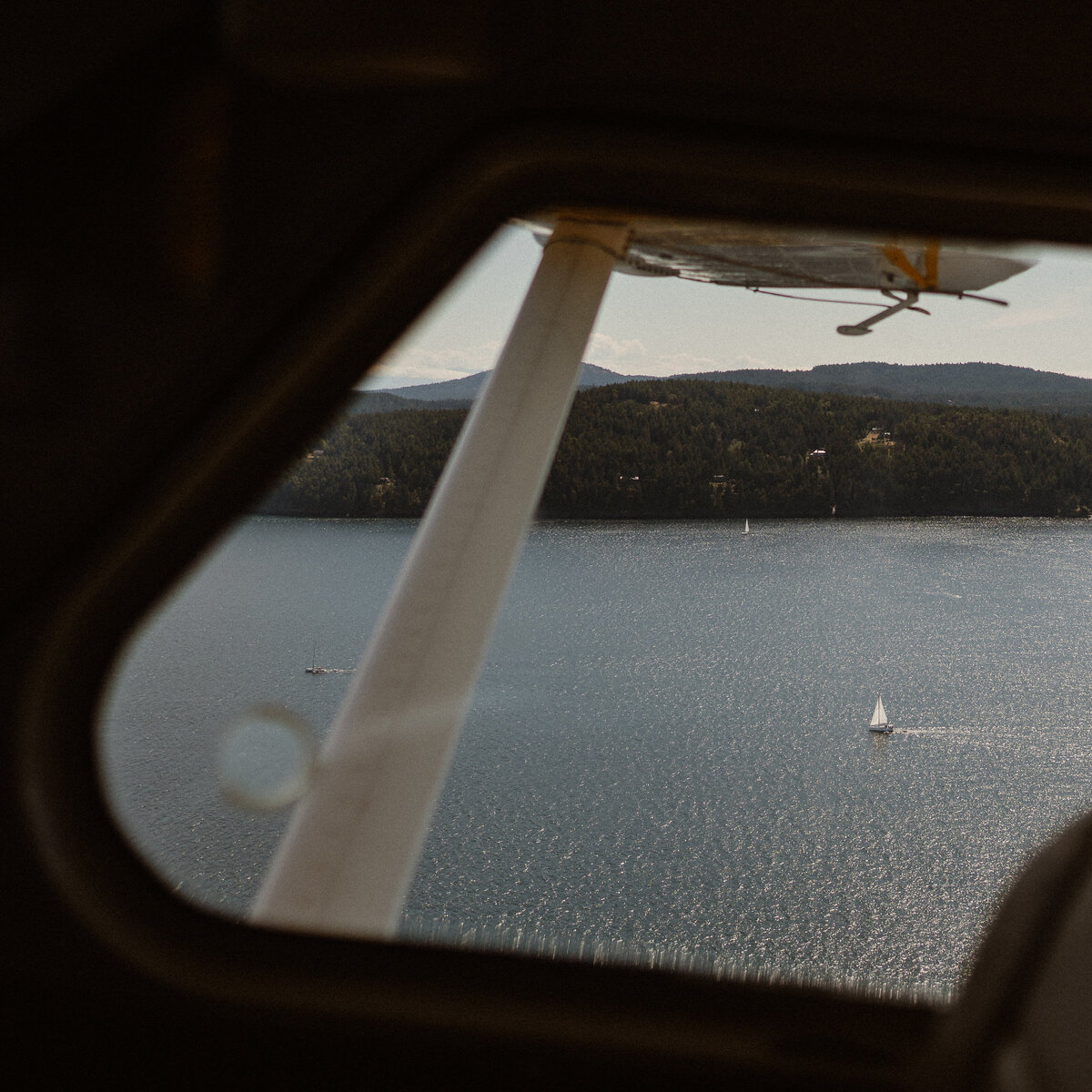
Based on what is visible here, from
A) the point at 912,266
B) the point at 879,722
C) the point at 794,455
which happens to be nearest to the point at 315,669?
the point at 794,455

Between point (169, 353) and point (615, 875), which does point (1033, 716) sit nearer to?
point (615, 875)

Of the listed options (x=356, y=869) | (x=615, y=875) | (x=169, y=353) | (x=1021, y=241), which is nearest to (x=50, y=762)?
(x=169, y=353)

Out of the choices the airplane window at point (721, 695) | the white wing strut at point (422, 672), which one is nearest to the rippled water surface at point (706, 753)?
the airplane window at point (721, 695)

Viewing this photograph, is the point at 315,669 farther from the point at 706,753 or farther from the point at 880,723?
the point at 880,723

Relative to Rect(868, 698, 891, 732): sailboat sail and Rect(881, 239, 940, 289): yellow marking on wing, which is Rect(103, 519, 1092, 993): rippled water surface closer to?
Rect(868, 698, 891, 732): sailboat sail

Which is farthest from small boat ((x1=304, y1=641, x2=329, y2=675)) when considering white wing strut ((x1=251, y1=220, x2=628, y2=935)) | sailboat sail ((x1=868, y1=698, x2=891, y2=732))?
white wing strut ((x1=251, y1=220, x2=628, y2=935))

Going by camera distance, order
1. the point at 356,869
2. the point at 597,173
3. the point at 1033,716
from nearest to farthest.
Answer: the point at 597,173, the point at 356,869, the point at 1033,716

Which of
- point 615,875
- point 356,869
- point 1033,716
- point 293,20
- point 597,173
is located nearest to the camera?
point 293,20
